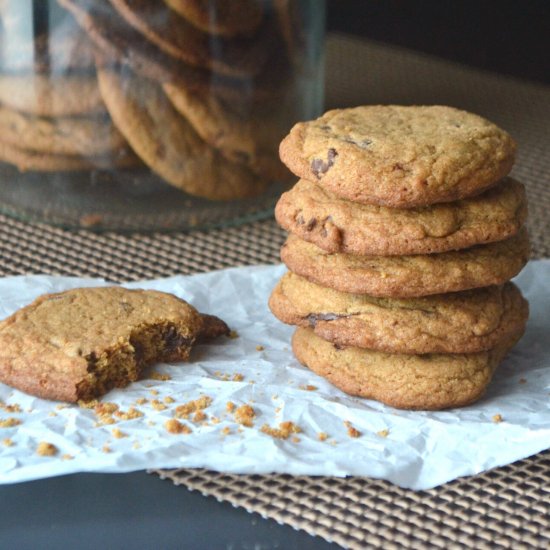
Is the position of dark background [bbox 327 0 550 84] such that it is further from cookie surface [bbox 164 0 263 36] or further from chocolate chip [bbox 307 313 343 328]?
chocolate chip [bbox 307 313 343 328]

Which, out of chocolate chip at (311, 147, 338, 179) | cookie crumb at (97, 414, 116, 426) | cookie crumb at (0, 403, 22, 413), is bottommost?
cookie crumb at (0, 403, 22, 413)

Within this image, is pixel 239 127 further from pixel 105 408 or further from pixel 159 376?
pixel 105 408

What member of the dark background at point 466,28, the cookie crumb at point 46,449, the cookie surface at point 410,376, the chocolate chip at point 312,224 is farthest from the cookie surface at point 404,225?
the dark background at point 466,28

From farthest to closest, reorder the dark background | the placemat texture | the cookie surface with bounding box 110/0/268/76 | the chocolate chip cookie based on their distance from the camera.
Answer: the dark background < the chocolate chip cookie < the cookie surface with bounding box 110/0/268/76 < the placemat texture

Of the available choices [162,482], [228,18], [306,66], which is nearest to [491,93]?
[306,66]

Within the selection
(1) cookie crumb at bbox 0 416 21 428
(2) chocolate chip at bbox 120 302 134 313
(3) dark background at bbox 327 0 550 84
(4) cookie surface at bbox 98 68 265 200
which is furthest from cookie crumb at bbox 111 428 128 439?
(3) dark background at bbox 327 0 550 84

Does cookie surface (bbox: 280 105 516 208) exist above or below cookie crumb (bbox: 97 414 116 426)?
above

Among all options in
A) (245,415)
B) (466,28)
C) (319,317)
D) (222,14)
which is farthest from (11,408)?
(466,28)
